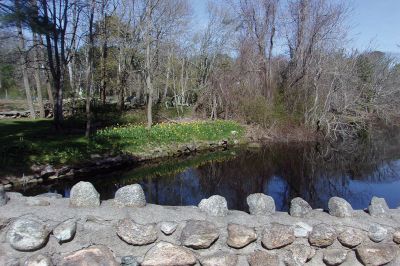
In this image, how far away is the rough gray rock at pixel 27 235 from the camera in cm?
285

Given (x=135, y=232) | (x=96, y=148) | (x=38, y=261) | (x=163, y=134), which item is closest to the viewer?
(x=38, y=261)

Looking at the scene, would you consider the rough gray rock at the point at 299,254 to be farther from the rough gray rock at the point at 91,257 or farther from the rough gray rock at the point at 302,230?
the rough gray rock at the point at 91,257

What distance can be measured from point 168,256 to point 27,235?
1.05 meters

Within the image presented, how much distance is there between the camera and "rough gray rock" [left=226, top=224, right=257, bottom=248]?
3.20 metres

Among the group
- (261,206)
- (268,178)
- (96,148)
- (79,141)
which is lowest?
(268,178)

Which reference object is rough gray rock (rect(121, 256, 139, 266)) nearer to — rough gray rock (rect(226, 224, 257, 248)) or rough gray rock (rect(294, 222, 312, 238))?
rough gray rock (rect(226, 224, 257, 248))

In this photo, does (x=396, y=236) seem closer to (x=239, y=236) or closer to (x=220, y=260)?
(x=239, y=236)

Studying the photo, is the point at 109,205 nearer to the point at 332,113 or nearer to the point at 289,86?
the point at 332,113

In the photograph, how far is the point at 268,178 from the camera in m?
11.9

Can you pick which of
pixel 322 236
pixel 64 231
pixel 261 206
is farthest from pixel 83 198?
pixel 322 236

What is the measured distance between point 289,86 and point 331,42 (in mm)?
3828

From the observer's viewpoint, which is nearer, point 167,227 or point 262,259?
point 167,227

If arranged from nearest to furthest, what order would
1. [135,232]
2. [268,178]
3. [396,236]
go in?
[135,232], [396,236], [268,178]

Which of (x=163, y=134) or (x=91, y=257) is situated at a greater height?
(x=91, y=257)
